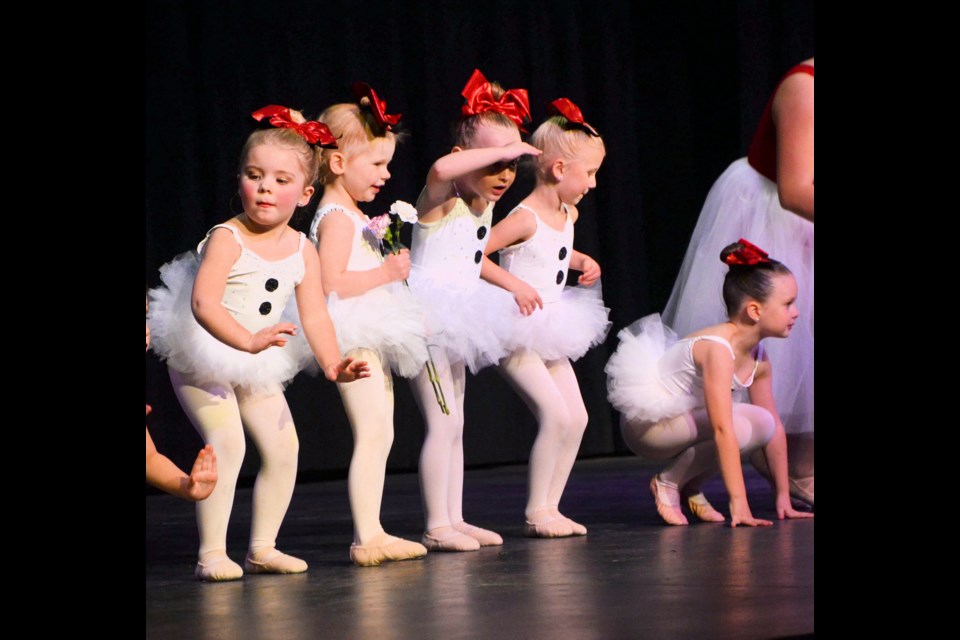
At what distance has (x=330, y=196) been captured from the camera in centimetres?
370

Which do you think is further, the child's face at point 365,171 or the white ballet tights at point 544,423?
the white ballet tights at point 544,423

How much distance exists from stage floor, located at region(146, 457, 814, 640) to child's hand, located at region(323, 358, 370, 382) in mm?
461

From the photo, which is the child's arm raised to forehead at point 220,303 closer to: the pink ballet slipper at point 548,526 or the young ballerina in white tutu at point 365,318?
the young ballerina in white tutu at point 365,318

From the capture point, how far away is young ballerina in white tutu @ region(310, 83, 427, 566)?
3.55 meters

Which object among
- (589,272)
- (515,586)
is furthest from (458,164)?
(515,586)

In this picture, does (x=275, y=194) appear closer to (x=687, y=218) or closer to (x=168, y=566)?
(x=168, y=566)

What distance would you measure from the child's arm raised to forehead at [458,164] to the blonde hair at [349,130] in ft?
0.56

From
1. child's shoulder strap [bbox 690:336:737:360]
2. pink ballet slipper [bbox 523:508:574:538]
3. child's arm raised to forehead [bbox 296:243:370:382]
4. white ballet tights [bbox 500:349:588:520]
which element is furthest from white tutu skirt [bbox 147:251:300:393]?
child's shoulder strap [bbox 690:336:737:360]

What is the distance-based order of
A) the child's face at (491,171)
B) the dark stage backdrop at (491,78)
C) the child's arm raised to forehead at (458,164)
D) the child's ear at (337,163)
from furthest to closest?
the dark stage backdrop at (491,78), the child's face at (491,171), the child's arm raised to forehead at (458,164), the child's ear at (337,163)

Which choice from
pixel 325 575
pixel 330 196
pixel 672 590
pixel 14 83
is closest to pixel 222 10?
pixel 330 196

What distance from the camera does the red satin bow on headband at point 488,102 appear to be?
13.3 feet

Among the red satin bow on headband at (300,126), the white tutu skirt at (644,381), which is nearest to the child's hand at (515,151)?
the red satin bow on headband at (300,126)

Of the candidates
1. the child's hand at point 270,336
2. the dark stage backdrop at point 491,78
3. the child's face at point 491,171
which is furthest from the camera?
the dark stage backdrop at point 491,78

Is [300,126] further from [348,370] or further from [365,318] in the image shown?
[348,370]
